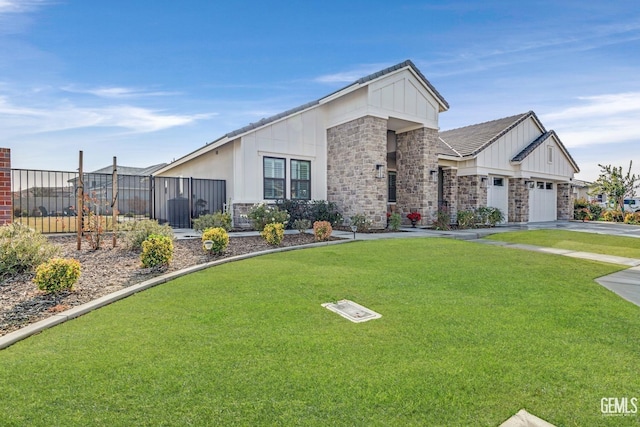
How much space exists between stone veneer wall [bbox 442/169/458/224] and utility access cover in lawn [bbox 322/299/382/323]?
1494cm

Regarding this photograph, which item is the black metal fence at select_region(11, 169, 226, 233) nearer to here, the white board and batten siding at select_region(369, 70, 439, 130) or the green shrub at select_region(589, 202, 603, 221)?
the white board and batten siding at select_region(369, 70, 439, 130)

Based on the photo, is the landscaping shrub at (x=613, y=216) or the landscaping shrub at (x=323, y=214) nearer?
the landscaping shrub at (x=323, y=214)

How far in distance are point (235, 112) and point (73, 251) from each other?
9.80 m

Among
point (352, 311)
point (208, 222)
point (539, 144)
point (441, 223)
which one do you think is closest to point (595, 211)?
point (539, 144)

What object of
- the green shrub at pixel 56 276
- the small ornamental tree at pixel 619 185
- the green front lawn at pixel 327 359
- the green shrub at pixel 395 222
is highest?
the small ornamental tree at pixel 619 185

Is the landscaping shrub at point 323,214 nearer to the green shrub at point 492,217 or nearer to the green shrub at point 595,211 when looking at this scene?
the green shrub at point 492,217

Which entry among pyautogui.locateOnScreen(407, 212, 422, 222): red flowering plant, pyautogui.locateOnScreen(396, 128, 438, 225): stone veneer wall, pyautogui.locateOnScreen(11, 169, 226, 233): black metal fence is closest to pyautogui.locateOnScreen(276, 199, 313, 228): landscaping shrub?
pyautogui.locateOnScreen(11, 169, 226, 233): black metal fence

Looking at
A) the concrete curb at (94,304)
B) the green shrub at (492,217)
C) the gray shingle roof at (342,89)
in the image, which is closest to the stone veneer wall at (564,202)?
the green shrub at (492,217)

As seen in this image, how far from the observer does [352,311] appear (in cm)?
410

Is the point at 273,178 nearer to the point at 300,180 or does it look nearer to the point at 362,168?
the point at 300,180

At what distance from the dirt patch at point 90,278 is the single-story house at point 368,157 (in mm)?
4941

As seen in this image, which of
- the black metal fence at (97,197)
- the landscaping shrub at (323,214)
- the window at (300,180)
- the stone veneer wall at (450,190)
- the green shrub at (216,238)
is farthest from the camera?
the stone veneer wall at (450,190)

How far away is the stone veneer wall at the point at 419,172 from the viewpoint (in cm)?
1523

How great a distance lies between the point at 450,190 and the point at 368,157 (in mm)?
7074
